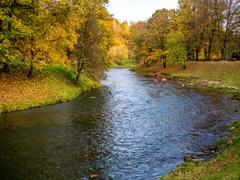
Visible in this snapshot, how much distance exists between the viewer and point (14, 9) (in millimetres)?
29188

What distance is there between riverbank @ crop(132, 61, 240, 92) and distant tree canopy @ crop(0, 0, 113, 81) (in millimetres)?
18646

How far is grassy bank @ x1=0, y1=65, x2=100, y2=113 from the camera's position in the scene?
27562 millimetres

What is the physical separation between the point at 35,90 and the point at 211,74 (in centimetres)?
3576

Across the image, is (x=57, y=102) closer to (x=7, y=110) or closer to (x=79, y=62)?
(x=7, y=110)

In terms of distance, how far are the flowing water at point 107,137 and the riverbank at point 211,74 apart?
14693 millimetres

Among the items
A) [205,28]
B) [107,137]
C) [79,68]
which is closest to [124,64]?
[205,28]

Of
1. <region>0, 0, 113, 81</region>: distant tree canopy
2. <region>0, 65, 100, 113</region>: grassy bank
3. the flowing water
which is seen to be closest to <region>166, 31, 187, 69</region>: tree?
<region>0, 0, 113, 81</region>: distant tree canopy

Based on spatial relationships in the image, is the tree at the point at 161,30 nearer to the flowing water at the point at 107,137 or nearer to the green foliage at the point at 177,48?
the green foliage at the point at 177,48

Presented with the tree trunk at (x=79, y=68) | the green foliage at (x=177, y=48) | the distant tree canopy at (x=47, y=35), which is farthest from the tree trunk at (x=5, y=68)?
the green foliage at (x=177, y=48)

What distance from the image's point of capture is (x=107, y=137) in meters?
19.5

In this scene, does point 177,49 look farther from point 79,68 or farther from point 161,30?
point 79,68

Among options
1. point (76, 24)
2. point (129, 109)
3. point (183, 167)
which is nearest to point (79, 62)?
point (76, 24)

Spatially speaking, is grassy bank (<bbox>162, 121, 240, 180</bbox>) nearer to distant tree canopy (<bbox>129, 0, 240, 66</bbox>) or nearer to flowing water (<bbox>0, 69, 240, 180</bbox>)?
flowing water (<bbox>0, 69, 240, 180</bbox>)

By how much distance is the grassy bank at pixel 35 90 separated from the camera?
90.4 feet
